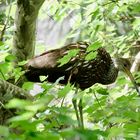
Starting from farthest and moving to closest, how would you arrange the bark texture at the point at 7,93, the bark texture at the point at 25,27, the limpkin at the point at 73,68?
the bark texture at the point at 25,27 → the limpkin at the point at 73,68 → the bark texture at the point at 7,93

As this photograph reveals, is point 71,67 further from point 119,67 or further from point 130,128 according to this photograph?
point 130,128

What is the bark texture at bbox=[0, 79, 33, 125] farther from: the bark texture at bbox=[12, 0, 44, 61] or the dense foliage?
the bark texture at bbox=[12, 0, 44, 61]

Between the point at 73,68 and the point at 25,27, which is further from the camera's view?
the point at 25,27

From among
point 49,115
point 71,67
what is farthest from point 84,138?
point 71,67

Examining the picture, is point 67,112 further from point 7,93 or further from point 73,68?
point 73,68

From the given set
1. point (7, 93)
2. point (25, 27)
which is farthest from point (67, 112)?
point (25, 27)

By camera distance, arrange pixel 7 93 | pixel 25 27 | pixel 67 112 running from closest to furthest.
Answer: pixel 67 112
pixel 7 93
pixel 25 27

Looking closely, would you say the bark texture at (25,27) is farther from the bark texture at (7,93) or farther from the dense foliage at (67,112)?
the bark texture at (7,93)

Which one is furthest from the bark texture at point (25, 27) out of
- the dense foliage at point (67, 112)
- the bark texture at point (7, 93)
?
the bark texture at point (7, 93)

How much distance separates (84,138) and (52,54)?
101cm

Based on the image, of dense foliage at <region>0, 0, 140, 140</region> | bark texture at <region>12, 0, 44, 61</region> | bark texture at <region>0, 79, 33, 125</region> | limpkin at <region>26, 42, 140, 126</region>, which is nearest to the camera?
dense foliage at <region>0, 0, 140, 140</region>

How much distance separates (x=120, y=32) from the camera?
190 inches

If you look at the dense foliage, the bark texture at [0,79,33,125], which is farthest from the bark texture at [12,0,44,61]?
the bark texture at [0,79,33,125]

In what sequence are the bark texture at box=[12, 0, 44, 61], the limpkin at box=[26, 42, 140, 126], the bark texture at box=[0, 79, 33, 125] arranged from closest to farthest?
the bark texture at box=[0, 79, 33, 125] < the limpkin at box=[26, 42, 140, 126] < the bark texture at box=[12, 0, 44, 61]
